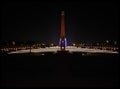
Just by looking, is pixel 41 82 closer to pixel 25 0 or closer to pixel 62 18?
pixel 25 0

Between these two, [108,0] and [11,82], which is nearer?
[108,0]

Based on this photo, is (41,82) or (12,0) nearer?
(12,0)

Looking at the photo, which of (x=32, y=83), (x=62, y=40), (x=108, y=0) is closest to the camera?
(x=108, y=0)

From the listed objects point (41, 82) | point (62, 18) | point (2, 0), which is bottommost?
point (41, 82)

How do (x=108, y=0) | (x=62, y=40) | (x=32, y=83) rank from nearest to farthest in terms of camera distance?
(x=108, y=0) < (x=32, y=83) < (x=62, y=40)

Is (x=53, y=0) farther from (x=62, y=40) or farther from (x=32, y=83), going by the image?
(x=62, y=40)

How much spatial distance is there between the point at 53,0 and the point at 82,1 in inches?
30.6

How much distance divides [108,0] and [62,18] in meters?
45.6

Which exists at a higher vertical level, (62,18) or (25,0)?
(62,18)

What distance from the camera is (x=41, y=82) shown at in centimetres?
927

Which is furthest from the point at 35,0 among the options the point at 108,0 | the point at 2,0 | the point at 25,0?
the point at 108,0

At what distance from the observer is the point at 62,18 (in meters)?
53.4

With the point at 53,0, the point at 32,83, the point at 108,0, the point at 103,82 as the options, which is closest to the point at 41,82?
the point at 32,83

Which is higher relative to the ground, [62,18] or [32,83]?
[62,18]
